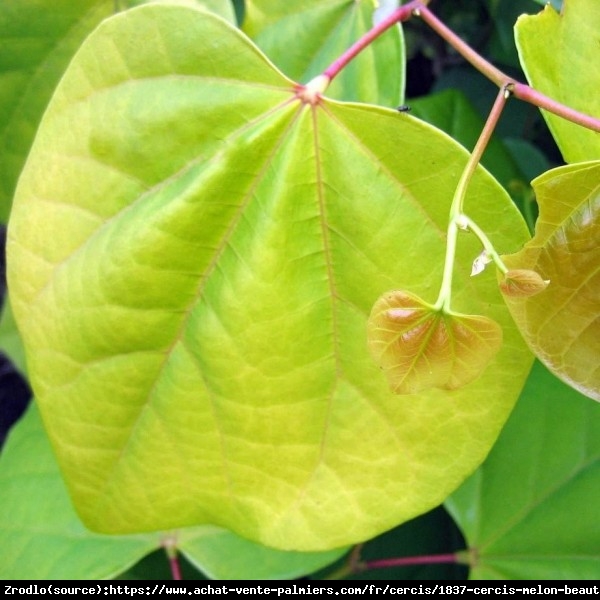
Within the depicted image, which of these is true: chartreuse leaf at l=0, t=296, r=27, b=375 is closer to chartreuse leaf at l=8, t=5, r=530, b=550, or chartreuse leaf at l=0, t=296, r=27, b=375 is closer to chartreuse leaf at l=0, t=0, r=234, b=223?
chartreuse leaf at l=0, t=0, r=234, b=223

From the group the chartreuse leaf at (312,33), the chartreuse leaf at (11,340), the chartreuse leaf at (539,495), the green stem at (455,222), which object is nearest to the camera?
the green stem at (455,222)

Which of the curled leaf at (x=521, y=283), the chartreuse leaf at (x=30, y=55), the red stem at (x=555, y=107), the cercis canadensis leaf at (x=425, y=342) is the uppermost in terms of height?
the chartreuse leaf at (x=30, y=55)

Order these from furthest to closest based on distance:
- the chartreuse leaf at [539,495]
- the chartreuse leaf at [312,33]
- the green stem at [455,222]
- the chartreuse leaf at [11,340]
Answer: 1. the chartreuse leaf at [11,340]
2. the chartreuse leaf at [539,495]
3. the chartreuse leaf at [312,33]
4. the green stem at [455,222]

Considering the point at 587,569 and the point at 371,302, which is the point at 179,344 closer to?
the point at 371,302

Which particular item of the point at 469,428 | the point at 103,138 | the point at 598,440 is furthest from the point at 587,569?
the point at 103,138

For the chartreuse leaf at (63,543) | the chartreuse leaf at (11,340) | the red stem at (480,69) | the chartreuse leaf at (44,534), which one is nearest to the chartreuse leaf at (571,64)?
the red stem at (480,69)

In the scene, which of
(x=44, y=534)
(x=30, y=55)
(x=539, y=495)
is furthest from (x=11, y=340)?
(x=539, y=495)

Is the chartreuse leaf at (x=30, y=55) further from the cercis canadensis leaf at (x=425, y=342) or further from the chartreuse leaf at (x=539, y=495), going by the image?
the chartreuse leaf at (x=539, y=495)
